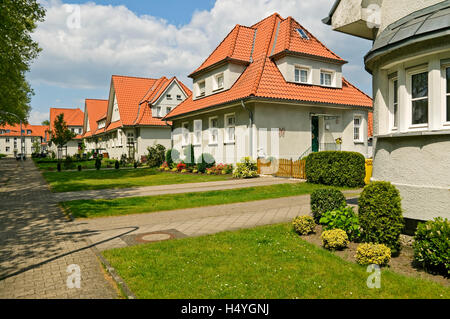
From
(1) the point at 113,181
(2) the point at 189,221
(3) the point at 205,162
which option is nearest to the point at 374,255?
(2) the point at 189,221

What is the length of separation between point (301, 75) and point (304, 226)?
53.6 feet

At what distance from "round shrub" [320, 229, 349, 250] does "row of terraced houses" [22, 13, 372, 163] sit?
41.8 feet

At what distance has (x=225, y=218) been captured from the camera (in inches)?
354

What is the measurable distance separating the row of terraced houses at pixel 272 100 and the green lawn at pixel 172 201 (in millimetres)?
5695

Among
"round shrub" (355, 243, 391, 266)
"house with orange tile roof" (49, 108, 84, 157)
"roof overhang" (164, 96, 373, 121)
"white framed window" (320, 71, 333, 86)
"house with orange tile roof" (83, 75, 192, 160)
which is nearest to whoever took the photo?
"round shrub" (355, 243, 391, 266)

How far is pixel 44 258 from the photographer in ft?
19.2

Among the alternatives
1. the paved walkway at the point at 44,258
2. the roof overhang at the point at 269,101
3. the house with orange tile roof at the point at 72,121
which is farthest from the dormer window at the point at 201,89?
the house with orange tile roof at the point at 72,121

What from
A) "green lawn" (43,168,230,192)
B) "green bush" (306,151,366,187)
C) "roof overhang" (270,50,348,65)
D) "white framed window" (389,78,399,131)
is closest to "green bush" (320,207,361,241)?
"white framed window" (389,78,399,131)

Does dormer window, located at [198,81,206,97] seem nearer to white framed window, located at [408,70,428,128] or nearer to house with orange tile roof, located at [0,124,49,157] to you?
white framed window, located at [408,70,428,128]

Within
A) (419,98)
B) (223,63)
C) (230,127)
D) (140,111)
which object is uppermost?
(223,63)

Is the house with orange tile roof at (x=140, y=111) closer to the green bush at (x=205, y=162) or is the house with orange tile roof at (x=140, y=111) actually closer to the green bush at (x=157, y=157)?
the green bush at (x=157, y=157)

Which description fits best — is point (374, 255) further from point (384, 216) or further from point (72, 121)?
point (72, 121)

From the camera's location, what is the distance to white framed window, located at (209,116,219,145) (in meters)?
23.0

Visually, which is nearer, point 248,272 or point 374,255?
point 248,272
